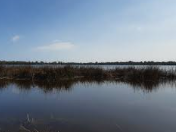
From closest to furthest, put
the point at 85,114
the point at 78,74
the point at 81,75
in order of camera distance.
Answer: the point at 85,114 → the point at 78,74 → the point at 81,75

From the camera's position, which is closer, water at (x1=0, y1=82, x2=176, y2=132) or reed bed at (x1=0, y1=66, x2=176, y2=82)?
water at (x1=0, y1=82, x2=176, y2=132)

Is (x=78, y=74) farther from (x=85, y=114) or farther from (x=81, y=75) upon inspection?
(x=85, y=114)

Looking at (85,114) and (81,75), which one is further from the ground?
(81,75)

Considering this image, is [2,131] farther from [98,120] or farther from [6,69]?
[6,69]

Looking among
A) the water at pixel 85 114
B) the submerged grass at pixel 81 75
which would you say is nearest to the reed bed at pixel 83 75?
the submerged grass at pixel 81 75

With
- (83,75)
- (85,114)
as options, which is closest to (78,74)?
(83,75)

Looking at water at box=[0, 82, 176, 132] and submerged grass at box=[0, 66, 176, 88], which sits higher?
submerged grass at box=[0, 66, 176, 88]

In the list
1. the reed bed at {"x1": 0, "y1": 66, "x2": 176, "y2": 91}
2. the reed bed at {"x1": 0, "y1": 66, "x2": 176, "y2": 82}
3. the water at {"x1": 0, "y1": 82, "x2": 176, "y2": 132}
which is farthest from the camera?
the reed bed at {"x1": 0, "y1": 66, "x2": 176, "y2": 82}

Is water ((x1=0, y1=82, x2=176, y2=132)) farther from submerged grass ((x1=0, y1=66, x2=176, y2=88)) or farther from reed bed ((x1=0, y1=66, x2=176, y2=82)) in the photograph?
reed bed ((x1=0, y1=66, x2=176, y2=82))

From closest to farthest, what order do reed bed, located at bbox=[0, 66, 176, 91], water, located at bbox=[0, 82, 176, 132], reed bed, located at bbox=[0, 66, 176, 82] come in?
water, located at bbox=[0, 82, 176, 132] → reed bed, located at bbox=[0, 66, 176, 91] → reed bed, located at bbox=[0, 66, 176, 82]

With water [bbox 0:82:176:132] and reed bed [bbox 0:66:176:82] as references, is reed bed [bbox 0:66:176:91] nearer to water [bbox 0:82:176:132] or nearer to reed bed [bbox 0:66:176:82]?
reed bed [bbox 0:66:176:82]

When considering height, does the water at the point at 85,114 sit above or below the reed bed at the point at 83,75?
below

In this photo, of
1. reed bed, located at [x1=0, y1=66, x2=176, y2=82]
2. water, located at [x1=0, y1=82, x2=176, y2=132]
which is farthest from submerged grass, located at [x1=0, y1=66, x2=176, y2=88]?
water, located at [x1=0, y1=82, x2=176, y2=132]

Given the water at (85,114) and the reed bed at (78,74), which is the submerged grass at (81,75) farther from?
the water at (85,114)
